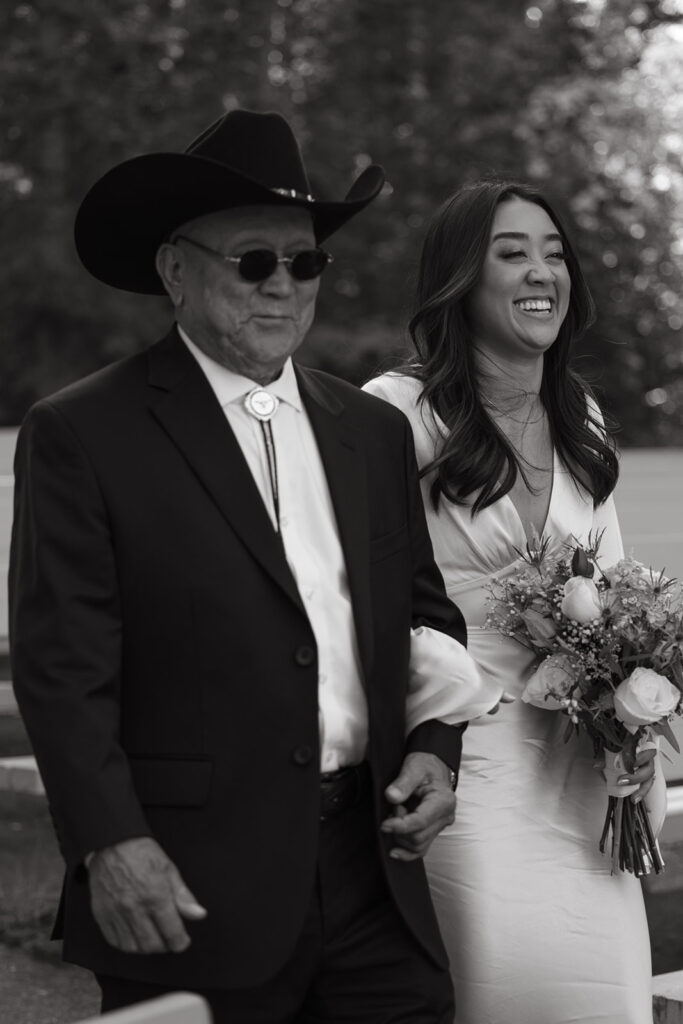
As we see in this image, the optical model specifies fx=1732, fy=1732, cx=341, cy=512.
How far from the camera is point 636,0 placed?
31.8 m

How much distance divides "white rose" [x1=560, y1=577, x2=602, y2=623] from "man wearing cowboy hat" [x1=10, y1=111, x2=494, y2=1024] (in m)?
0.62

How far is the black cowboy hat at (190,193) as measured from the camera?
10.3 feet

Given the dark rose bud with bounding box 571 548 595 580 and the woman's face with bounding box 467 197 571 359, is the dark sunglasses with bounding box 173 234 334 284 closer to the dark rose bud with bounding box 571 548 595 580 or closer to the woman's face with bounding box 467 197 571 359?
the dark rose bud with bounding box 571 548 595 580

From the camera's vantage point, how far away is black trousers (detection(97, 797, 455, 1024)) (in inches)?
124

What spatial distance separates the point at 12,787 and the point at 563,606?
3459mm

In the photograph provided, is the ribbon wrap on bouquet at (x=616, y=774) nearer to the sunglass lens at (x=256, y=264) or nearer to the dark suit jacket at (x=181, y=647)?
the dark suit jacket at (x=181, y=647)

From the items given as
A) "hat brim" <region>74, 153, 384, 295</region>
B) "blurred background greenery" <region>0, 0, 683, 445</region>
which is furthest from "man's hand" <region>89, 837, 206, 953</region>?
"blurred background greenery" <region>0, 0, 683, 445</region>

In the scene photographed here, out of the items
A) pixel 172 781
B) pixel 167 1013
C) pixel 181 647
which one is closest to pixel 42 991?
pixel 172 781

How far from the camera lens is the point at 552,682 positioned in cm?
402

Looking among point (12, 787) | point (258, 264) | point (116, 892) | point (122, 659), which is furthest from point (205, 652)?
point (12, 787)

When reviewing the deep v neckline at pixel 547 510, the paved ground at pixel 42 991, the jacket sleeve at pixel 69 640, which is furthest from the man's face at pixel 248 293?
the paved ground at pixel 42 991

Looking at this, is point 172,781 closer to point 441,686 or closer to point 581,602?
point 441,686

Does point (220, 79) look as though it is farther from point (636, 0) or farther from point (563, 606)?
point (563, 606)

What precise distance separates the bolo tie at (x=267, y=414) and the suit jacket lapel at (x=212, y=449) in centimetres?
7
